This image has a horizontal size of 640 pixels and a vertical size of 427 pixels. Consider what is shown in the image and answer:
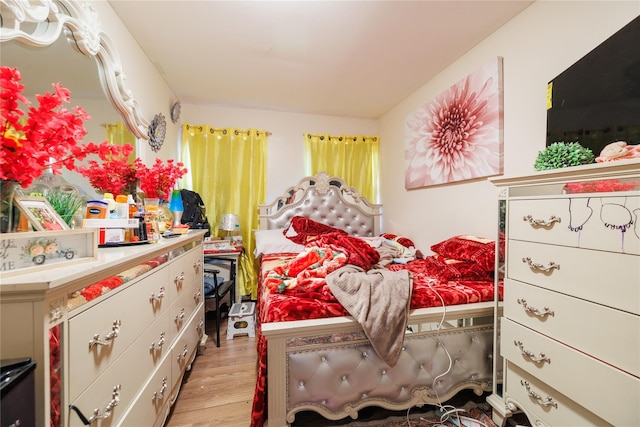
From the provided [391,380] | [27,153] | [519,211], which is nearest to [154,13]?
[27,153]

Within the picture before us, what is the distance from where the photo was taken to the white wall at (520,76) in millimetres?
1370

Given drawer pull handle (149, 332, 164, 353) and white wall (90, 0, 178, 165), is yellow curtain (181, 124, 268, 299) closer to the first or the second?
white wall (90, 0, 178, 165)

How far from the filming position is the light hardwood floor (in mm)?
1399

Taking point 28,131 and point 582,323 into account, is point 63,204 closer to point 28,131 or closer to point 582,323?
point 28,131

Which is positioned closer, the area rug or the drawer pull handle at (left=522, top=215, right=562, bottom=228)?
the drawer pull handle at (left=522, top=215, right=562, bottom=228)

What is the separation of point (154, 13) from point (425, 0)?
1841 mm

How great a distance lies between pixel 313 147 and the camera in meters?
3.47

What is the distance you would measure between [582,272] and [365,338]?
0.95 metres

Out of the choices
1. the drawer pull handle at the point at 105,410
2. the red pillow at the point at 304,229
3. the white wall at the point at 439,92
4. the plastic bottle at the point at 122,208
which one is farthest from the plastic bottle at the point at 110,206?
the red pillow at the point at 304,229

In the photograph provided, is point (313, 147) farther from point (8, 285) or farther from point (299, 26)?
point (8, 285)

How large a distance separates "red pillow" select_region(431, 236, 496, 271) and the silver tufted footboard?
349 mm

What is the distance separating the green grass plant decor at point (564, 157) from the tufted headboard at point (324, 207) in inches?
90.4

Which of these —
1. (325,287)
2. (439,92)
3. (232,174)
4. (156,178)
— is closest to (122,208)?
(156,178)

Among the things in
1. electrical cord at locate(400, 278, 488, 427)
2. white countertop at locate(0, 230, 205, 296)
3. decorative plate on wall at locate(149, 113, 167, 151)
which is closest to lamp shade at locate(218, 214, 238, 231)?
decorative plate on wall at locate(149, 113, 167, 151)
